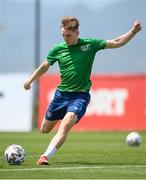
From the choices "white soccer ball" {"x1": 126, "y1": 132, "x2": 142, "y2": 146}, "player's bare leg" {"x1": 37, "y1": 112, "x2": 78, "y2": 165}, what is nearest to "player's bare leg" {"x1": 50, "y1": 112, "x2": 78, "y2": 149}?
"player's bare leg" {"x1": 37, "y1": 112, "x2": 78, "y2": 165}

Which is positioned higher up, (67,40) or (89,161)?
(67,40)

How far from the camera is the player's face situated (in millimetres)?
14485

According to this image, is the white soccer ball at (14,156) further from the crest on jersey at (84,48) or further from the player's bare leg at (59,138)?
the crest on jersey at (84,48)

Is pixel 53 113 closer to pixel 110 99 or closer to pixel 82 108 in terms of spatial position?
pixel 82 108

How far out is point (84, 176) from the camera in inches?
475

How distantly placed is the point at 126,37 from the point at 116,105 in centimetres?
2454

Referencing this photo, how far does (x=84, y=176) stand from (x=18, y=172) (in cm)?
123

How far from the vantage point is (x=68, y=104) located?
14930 millimetres

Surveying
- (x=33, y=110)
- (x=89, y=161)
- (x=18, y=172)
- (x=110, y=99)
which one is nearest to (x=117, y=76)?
(x=110, y=99)

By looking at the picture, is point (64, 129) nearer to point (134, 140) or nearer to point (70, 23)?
point (70, 23)

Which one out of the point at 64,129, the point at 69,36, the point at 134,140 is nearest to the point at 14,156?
the point at 64,129

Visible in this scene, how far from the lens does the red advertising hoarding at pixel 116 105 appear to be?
3891 cm

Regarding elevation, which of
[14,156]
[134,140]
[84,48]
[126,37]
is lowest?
[134,140]

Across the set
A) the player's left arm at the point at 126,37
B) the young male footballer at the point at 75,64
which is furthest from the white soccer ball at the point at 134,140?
the player's left arm at the point at 126,37
